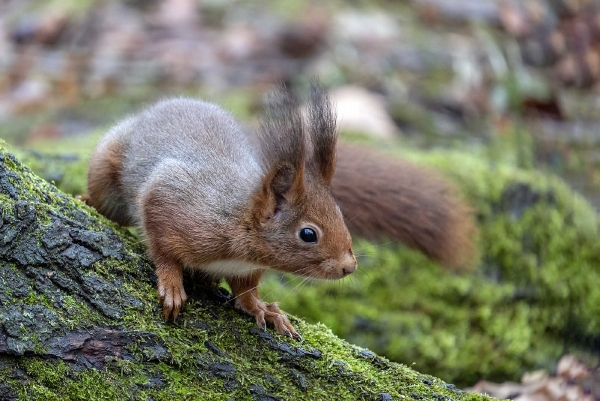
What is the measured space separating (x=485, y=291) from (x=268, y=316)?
2.55 metres

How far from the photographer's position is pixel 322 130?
2506 millimetres

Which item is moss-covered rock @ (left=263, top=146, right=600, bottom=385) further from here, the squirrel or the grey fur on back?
the squirrel

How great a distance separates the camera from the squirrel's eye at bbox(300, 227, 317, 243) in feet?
8.45

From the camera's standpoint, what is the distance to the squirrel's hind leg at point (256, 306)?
245cm

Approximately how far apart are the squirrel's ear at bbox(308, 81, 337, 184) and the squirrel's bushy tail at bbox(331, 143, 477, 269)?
0.87 meters

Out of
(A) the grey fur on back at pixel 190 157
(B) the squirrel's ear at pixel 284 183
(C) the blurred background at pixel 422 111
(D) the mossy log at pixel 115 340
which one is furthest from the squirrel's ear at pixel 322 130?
(C) the blurred background at pixel 422 111

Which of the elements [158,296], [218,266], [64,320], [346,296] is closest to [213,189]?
[218,266]

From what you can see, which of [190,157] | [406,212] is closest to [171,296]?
[190,157]

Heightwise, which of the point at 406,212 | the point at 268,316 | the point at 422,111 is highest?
Result: the point at 268,316

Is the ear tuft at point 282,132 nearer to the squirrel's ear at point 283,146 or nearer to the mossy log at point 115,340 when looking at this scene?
the squirrel's ear at point 283,146

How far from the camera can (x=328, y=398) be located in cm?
222

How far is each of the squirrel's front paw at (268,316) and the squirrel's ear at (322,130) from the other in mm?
511

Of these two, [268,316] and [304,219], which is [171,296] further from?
[304,219]

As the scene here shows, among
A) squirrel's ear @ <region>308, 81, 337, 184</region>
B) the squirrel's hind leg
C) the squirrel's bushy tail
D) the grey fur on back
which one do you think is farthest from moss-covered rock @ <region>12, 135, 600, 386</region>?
squirrel's ear @ <region>308, 81, 337, 184</region>
